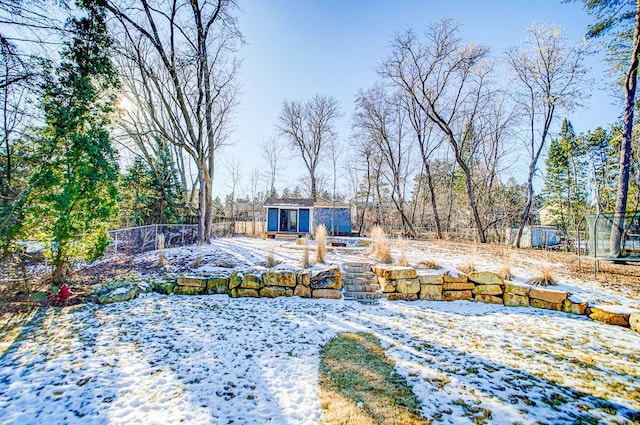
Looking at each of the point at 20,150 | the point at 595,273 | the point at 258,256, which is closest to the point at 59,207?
the point at 20,150

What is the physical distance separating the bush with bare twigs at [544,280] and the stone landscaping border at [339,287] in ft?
0.81

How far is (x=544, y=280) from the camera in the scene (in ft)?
14.7

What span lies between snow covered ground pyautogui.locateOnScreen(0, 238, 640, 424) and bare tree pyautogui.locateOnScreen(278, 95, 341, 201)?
18.4 meters

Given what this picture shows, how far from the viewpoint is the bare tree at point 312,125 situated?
21.8 m

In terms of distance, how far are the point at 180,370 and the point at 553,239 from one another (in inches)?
762

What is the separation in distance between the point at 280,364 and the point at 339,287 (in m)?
2.46

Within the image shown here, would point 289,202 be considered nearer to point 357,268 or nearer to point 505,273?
point 357,268

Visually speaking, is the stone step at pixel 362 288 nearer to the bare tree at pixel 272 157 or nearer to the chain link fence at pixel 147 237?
the chain link fence at pixel 147 237

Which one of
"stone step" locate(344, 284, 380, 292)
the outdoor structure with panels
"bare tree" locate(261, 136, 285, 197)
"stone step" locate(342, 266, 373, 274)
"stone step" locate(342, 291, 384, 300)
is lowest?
"stone step" locate(342, 291, 384, 300)

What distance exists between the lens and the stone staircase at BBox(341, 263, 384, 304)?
15.6 ft

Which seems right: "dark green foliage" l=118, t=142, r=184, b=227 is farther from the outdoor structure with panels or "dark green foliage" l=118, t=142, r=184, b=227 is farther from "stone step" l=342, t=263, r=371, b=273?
the outdoor structure with panels

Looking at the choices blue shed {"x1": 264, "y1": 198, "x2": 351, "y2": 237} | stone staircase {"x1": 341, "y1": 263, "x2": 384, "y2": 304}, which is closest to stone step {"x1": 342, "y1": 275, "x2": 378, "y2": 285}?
stone staircase {"x1": 341, "y1": 263, "x2": 384, "y2": 304}

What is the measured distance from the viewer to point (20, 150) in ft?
12.3

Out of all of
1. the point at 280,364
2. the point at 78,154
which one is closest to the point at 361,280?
the point at 280,364
